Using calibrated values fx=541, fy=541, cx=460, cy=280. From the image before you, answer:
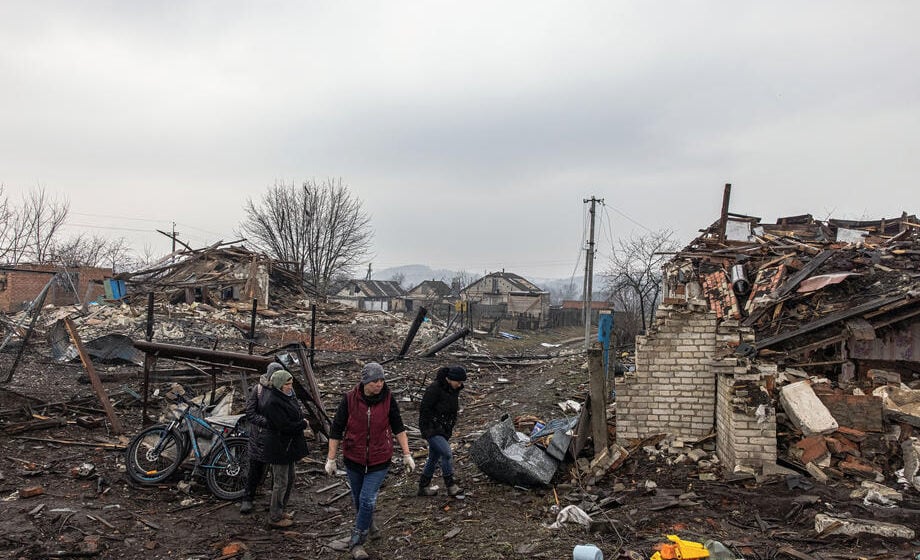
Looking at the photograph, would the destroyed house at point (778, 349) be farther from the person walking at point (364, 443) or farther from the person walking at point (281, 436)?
the person walking at point (281, 436)

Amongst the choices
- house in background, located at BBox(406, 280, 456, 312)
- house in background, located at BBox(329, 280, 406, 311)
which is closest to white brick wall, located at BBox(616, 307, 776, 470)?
house in background, located at BBox(406, 280, 456, 312)

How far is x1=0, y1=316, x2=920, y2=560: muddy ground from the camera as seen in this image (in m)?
4.59

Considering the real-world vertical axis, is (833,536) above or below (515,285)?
below

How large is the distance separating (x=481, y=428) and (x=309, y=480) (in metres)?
3.34

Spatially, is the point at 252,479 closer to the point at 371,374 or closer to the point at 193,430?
the point at 193,430

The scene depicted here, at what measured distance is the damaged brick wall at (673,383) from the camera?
21.5 ft

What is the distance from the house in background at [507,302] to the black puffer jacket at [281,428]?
989 inches

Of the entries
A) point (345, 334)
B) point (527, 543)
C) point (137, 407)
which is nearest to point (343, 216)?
point (345, 334)

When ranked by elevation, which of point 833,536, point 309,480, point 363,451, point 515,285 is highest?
point 515,285

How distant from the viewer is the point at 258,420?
548 centimetres

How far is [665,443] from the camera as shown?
654 centimetres

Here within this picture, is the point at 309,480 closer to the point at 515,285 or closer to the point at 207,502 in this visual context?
the point at 207,502

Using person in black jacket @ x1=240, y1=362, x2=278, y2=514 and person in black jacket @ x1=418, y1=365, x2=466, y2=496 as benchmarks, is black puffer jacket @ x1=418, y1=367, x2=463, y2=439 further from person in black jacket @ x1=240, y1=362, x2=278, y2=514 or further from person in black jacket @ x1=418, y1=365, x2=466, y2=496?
person in black jacket @ x1=240, y1=362, x2=278, y2=514

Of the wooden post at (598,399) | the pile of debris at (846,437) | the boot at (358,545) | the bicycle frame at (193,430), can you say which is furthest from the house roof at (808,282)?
the bicycle frame at (193,430)
